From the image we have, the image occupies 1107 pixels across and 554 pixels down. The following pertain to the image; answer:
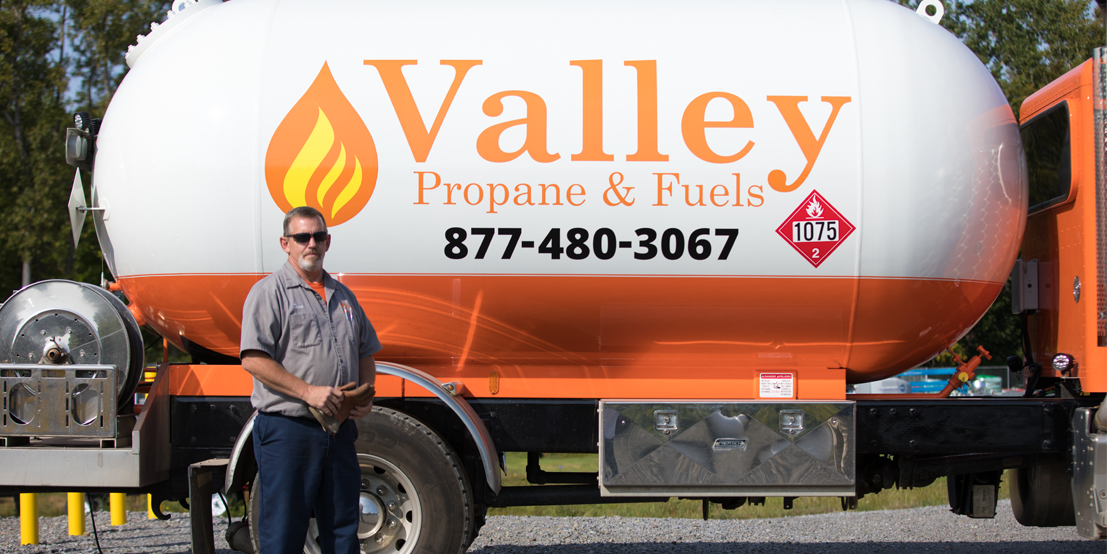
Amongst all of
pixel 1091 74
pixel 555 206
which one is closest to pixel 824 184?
pixel 555 206

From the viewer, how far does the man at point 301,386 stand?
328 cm

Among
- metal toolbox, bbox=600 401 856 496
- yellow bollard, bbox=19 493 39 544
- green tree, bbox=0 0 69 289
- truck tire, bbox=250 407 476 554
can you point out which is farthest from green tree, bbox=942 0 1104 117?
green tree, bbox=0 0 69 289

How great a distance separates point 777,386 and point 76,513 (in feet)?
16.9

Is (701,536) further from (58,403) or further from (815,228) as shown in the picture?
(58,403)

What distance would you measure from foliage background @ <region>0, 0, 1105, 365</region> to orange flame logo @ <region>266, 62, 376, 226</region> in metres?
15.9

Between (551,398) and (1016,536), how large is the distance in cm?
462

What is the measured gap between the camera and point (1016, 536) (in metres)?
6.80

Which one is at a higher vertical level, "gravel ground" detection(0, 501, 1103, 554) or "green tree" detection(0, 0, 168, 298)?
"green tree" detection(0, 0, 168, 298)

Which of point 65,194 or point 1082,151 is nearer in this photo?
point 1082,151

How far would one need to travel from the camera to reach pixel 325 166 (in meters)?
4.15

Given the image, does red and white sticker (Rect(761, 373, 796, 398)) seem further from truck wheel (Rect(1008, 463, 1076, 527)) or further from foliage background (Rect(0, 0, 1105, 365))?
foliage background (Rect(0, 0, 1105, 365))

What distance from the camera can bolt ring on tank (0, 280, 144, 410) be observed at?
14.2 ft

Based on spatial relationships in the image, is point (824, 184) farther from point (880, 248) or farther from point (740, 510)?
point (740, 510)

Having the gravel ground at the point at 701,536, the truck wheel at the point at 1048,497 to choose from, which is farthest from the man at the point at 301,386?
the truck wheel at the point at 1048,497
